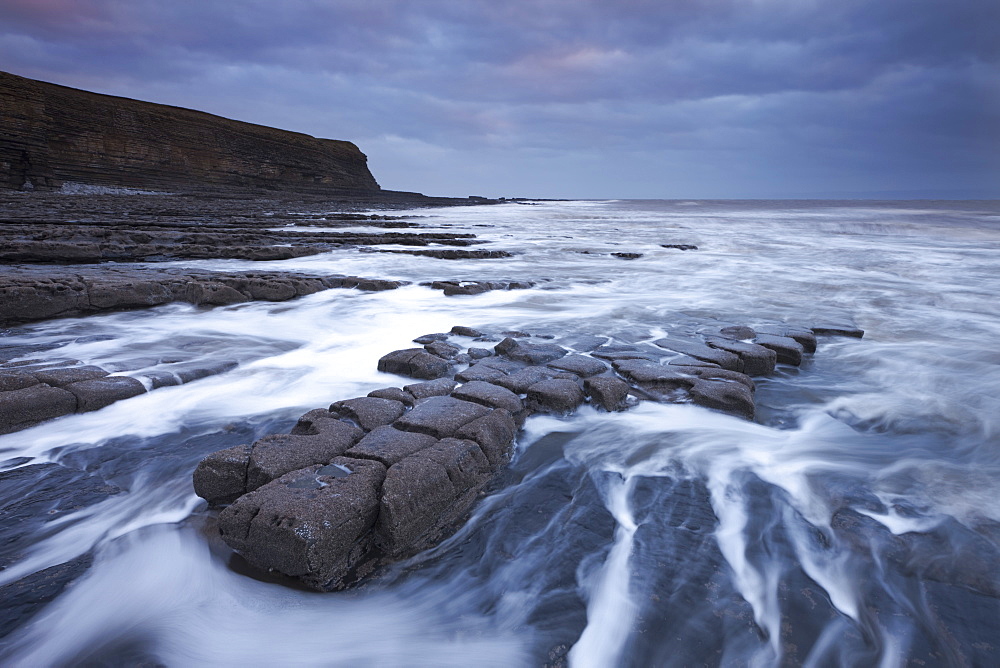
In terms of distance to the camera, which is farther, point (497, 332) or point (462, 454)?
point (497, 332)

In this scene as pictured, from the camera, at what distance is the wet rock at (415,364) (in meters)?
4.46

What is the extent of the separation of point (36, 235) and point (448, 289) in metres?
8.64

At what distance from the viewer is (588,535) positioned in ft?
8.54

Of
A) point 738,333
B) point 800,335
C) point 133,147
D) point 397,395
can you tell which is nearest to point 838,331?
point 800,335

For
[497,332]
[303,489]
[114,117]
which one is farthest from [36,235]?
[114,117]

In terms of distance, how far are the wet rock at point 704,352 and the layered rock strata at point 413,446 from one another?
0.02 metres

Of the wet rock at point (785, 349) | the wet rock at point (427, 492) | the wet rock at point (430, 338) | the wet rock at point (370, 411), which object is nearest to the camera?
the wet rock at point (427, 492)

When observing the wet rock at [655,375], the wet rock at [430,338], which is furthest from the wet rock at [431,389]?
the wet rock at [430,338]

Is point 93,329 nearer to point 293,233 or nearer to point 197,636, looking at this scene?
point 197,636

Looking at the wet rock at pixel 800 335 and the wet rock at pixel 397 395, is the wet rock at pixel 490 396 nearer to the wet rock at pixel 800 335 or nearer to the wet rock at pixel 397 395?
the wet rock at pixel 397 395

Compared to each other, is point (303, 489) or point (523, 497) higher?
point (303, 489)

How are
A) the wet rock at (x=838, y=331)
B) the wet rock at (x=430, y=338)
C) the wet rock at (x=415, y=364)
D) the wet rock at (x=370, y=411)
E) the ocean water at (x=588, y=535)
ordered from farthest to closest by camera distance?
the wet rock at (x=838, y=331), the wet rock at (x=430, y=338), the wet rock at (x=415, y=364), the wet rock at (x=370, y=411), the ocean water at (x=588, y=535)

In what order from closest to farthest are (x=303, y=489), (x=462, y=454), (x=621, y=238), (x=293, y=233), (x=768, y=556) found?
1. (x=303, y=489)
2. (x=768, y=556)
3. (x=462, y=454)
4. (x=293, y=233)
5. (x=621, y=238)

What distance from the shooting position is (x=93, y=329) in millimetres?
5863
